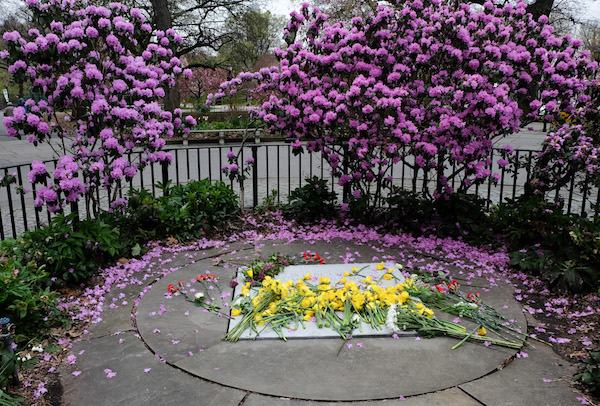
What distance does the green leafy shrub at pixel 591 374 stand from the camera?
2760mm

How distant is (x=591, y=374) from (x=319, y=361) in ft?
5.31

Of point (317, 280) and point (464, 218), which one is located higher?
point (464, 218)

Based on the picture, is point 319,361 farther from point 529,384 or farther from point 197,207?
Answer: point 197,207

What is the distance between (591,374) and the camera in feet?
9.22

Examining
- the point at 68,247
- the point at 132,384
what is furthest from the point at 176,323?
the point at 68,247

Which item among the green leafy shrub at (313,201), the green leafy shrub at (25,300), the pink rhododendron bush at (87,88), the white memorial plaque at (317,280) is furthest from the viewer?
the green leafy shrub at (313,201)

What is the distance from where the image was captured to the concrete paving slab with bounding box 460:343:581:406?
2.73m

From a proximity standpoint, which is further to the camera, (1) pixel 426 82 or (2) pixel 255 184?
(2) pixel 255 184

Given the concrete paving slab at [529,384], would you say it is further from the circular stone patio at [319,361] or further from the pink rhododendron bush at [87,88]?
the pink rhododendron bush at [87,88]

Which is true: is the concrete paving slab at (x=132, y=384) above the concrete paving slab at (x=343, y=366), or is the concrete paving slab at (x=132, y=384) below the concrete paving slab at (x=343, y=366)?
below

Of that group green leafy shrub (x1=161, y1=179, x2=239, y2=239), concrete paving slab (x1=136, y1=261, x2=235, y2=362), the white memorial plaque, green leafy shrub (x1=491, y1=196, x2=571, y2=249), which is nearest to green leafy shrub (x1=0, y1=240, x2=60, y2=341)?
concrete paving slab (x1=136, y1=261, x2=235, y2=362)

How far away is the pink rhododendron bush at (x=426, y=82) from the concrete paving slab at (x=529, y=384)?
268cm

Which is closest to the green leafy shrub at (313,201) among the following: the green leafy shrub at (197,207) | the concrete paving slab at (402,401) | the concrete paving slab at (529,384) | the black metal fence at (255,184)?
the black metal fence at (255,184)

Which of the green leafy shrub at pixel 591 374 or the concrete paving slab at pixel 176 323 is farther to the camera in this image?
the concrete paving slab at pixel 176 323
